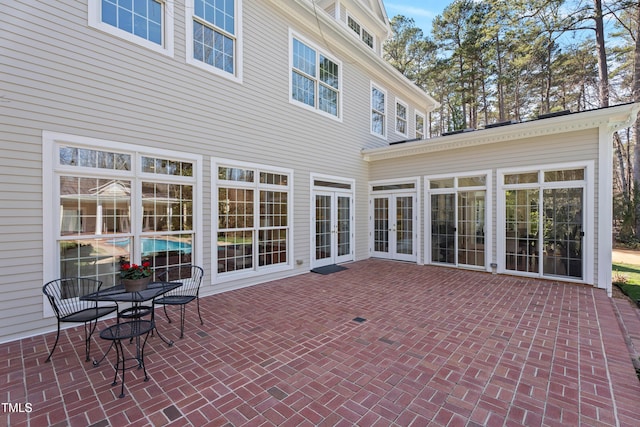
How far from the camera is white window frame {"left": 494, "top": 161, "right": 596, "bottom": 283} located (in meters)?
5.91

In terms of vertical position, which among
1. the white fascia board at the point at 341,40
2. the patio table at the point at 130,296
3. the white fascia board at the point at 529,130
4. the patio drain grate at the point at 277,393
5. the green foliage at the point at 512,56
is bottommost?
the patio drain grate at the point at 277,393

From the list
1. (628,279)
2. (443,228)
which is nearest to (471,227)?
(443,228)

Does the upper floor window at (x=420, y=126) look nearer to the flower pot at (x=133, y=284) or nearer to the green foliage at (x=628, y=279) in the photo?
the green foliage at (x=628, y=279)

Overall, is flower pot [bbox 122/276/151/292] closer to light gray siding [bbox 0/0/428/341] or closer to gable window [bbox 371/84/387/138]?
light gray siding [bbox 0/0/428/341]

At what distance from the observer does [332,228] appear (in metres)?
8.16

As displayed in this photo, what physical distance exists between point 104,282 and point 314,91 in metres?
6.24

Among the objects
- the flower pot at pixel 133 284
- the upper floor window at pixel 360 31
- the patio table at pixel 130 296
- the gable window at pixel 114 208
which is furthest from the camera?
the upper floor window at pixel 360 31

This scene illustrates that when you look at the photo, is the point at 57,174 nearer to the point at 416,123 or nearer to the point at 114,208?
the point at 114,208

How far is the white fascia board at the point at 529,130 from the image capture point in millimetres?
5488

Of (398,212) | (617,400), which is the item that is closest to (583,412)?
(617,400)

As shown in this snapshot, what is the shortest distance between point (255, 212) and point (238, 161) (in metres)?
1.13

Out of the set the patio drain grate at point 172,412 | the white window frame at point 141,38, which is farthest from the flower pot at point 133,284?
the white window frame at point 141,38

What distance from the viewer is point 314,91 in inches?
300

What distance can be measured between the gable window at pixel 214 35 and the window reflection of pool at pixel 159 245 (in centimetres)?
316
